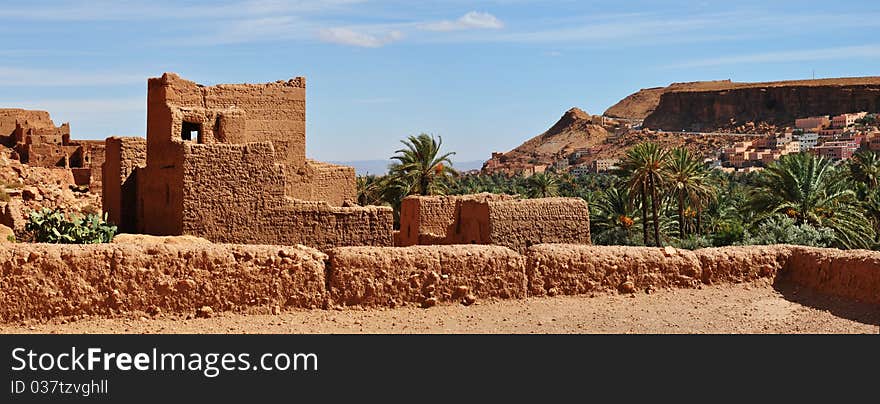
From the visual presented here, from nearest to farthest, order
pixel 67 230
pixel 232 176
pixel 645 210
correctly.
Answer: pixel 67 230 < pixel 232 176 < pixel 645 210

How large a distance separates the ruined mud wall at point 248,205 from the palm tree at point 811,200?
13.8 metres

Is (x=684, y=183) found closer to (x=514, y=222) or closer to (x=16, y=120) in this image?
(x=514, y=222)

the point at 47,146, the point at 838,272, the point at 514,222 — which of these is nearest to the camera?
the point at 838,272

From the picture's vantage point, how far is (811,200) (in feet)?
81.3

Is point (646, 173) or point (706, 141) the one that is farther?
point (706, 141)

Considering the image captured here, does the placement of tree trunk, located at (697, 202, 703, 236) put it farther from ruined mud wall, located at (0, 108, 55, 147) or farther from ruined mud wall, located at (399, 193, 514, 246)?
ruined mud wall, located at (0, 108, 55, 147)

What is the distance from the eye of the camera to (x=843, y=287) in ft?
23.6

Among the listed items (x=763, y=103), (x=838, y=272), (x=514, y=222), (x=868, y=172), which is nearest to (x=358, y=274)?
(x=838, y=272)

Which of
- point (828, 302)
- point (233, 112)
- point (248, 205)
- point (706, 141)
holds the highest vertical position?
point (706, 141)

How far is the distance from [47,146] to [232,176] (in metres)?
27.7

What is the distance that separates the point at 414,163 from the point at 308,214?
15.3m

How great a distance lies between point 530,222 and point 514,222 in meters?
0.28

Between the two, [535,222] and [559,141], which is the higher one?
[559,141]

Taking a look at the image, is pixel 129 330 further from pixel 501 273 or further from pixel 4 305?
Answer: pixel 501 273
